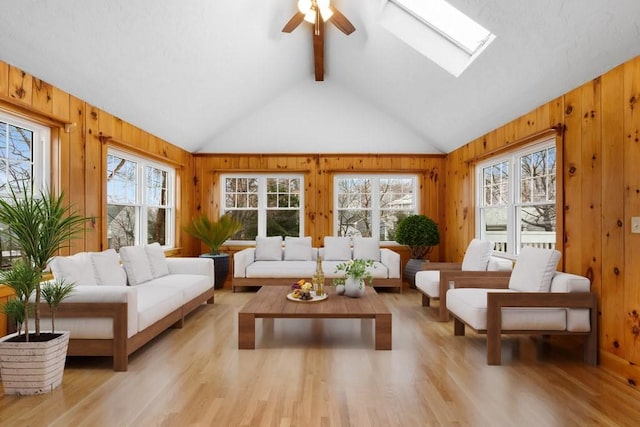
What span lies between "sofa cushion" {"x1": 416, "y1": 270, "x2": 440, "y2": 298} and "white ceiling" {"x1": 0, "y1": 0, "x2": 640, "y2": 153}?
2.07 metres

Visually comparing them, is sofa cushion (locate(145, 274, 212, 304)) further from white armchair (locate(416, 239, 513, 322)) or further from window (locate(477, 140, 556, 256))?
window (locate(477, 140, 556, 256))

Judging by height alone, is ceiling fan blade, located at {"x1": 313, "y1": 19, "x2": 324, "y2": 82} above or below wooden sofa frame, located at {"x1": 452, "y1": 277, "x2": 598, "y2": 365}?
above

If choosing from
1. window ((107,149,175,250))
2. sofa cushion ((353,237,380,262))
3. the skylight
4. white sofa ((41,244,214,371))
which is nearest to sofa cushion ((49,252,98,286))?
white sofa ((41,244,214,371))

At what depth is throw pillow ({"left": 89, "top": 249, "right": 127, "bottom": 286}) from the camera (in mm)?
3369

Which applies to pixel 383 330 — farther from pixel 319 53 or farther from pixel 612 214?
pixel 319 53

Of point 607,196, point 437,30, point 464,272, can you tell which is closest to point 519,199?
point 464,272

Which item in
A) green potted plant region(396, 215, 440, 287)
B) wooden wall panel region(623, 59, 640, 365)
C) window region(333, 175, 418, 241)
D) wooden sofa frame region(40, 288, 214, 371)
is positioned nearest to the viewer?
wooden wall panel region(623, 59, 640, 365)

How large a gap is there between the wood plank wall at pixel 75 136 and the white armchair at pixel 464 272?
377 centimetres

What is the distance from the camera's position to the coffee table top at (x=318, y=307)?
3252mm

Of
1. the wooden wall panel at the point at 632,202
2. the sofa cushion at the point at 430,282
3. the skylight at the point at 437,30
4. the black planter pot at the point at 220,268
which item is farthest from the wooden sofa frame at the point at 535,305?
the black planter pot at the point at 220,268

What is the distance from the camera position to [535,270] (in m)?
3.28

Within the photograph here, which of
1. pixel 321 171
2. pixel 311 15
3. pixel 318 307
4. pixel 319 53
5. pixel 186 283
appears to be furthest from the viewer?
pixel 321 171

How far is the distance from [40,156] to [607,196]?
489 cm

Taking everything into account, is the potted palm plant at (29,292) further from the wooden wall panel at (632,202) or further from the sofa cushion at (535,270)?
the wooden wall panel at (632,202)
